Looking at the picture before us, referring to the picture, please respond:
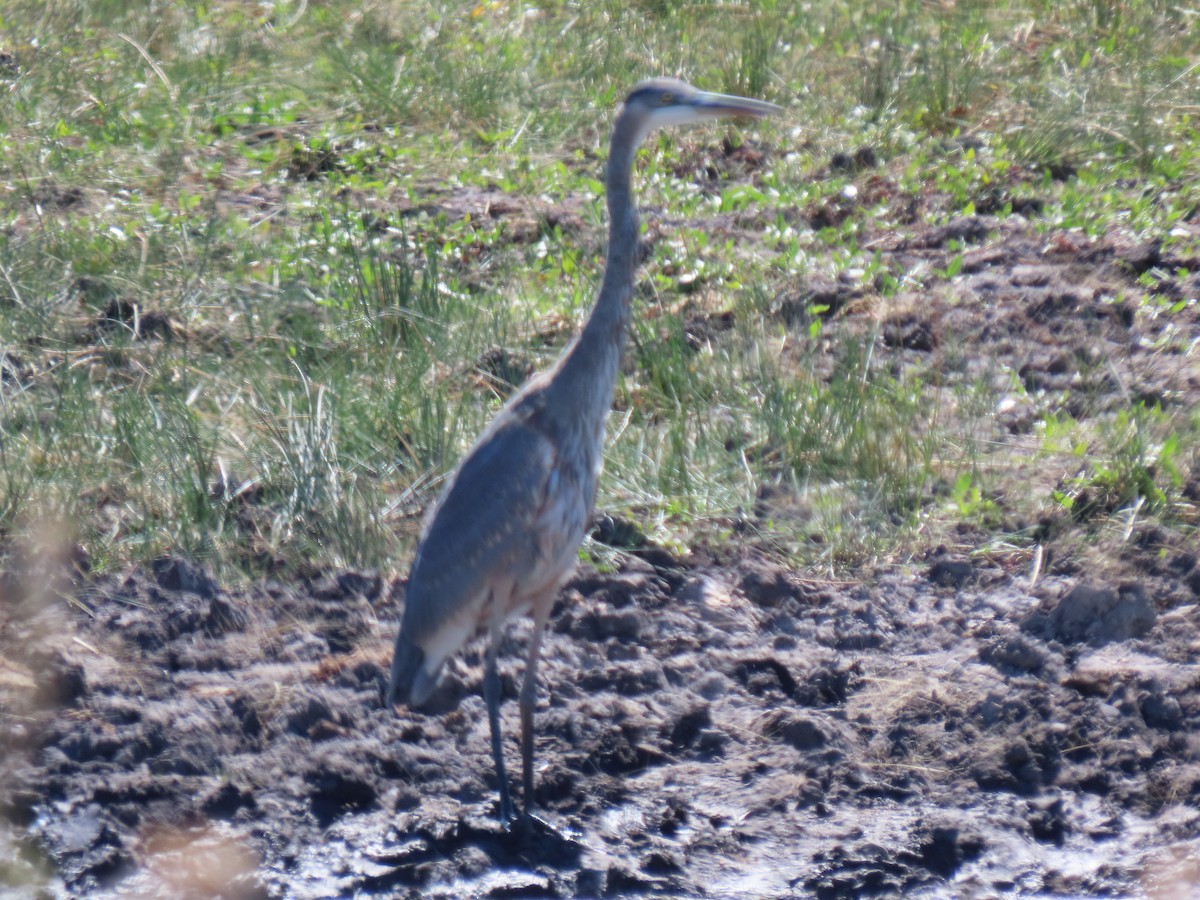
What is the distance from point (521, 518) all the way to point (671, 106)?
154 centimetres

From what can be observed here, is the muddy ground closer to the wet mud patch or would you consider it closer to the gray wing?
the wet mud patch

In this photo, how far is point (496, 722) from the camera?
14.6 feet

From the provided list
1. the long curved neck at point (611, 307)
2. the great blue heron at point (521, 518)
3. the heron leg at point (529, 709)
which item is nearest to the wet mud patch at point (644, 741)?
the heron leg at point (529, 709)

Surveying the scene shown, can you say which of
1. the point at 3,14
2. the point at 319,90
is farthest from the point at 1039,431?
the point at 3,14

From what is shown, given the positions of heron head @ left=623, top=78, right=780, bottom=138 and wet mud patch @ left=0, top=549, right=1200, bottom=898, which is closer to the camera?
wet mud patch @ left=0, top=549, right=1200, bottom=898

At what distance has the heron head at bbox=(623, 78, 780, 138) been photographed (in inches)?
199

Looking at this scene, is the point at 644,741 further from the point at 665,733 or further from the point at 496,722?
the point at 496,722

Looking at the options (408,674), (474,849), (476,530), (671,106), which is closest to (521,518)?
(476,530)

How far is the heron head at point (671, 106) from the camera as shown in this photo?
5066mm

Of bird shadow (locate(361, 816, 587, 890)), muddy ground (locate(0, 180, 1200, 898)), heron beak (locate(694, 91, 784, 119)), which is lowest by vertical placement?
bird shadow (locate(361, 816, 587, 890))

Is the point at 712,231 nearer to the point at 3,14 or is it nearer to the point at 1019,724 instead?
the point at 1019,724

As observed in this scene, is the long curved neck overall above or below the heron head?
below

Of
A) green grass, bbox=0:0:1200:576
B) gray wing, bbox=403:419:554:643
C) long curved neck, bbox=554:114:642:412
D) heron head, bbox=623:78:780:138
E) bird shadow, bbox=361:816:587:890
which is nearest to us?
bird shadow, bbox=361:816:587:890

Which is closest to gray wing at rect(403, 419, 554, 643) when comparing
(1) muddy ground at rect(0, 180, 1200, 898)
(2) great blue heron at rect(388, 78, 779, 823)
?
(2) great blue heron at rect(388, 78, 779, 823)
